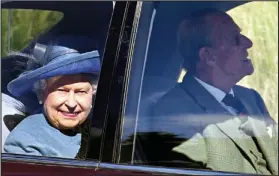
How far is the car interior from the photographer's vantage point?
11.0 feet

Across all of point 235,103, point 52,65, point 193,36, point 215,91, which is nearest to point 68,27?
point 52,65

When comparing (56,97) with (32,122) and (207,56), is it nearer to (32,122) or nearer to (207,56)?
(32,122)

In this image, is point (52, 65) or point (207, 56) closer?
point (207, 56)

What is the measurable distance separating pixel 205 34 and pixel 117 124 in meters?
0.56

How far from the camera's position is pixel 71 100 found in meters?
3.38

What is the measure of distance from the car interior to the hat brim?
3cm

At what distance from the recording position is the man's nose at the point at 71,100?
337 centimetres

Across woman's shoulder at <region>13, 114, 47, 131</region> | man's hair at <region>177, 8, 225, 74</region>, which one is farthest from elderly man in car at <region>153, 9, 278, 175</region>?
woman's shoulder at <region>13, 114, 47, 131</region>

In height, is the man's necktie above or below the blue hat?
below

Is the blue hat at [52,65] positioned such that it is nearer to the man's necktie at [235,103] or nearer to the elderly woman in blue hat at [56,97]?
the elderly woman in blue hat at [56,97]

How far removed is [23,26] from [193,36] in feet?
2.76

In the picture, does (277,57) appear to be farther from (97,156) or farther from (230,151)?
(97,156)

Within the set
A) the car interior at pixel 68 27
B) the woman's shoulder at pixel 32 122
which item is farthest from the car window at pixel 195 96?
the woman's shoulder at pixel 32 122

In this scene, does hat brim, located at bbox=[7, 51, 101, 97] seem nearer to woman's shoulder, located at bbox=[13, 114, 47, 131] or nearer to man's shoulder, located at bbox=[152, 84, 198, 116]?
woman's shoulder, located at bbox=[13, 114, 47, 131]
